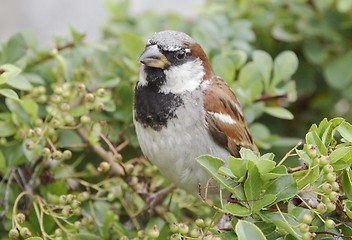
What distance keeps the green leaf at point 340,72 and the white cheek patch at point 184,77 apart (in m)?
0.60

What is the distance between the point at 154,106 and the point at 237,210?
551mm

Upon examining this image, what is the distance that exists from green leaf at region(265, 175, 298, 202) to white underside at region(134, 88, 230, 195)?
46cm

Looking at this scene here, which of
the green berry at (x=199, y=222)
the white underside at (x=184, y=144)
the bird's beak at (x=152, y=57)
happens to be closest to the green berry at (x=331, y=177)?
the green berry at (x=199, y=222)

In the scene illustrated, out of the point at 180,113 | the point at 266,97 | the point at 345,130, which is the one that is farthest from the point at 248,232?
the point at 266,97

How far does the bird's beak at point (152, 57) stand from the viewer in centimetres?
164

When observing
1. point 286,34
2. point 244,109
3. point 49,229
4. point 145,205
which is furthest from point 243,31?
point 49,229

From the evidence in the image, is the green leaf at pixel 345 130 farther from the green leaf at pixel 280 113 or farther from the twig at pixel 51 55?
the twig at pixel 51 55

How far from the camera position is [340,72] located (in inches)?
85.2

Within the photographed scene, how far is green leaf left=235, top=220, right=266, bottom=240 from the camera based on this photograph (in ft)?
3.73

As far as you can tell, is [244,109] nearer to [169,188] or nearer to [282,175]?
[169,188]

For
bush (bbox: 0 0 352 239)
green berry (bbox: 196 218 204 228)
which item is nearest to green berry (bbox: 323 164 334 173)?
bush (bbox: 0 0 352 239)

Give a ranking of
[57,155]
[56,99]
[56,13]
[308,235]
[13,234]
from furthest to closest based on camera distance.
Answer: [56,13]
[56,99]
[57,155]
[13,234]
[308,235]

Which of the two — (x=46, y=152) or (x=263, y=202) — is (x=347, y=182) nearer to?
(x=263, y=202)

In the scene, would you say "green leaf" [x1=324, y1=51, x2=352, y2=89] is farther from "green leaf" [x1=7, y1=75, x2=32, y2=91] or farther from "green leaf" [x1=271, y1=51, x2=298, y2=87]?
"green leaf" [x1=7, y1=75, x2=32, y2=91]
